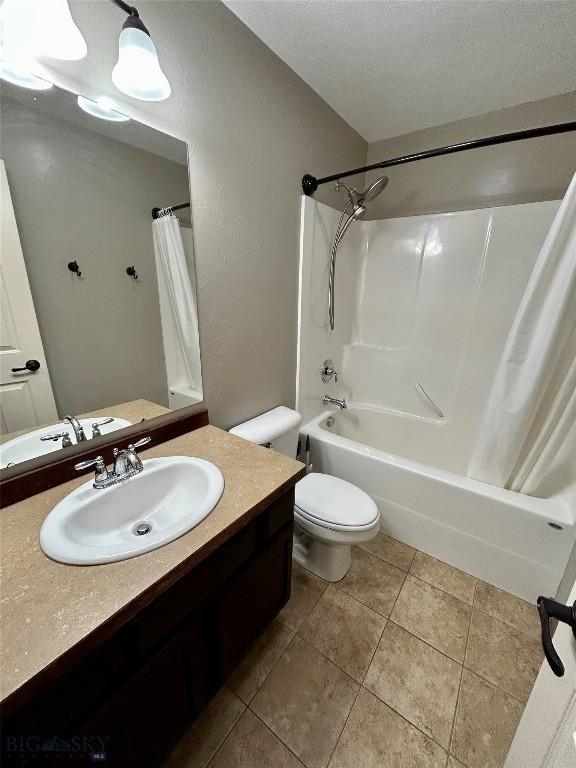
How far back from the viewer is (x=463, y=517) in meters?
A: 1.44

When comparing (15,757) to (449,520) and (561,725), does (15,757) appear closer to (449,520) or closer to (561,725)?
(561,725)

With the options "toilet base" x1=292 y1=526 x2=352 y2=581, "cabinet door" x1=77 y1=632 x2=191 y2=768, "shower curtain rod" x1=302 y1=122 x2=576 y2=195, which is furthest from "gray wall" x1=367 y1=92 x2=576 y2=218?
"cabinet door" x1=77 y1=632 x2=191 y2=768

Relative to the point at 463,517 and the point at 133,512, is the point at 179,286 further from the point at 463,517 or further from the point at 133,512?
the point at 463,517

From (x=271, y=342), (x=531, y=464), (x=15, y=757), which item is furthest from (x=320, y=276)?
(x=15, y=757)

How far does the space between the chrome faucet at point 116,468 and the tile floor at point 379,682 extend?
0.89 metres

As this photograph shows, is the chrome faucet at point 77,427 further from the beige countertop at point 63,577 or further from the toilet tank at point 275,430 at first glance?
the toilet tank at point 275,430

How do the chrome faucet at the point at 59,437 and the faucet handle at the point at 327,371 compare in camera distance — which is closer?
the chrome faucet at the point at 59,437

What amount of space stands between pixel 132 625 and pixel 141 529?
0.97ft

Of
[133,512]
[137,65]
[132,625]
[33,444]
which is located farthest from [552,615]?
[137,65]

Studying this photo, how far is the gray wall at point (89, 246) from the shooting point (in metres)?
0.77

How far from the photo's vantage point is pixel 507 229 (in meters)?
1.73

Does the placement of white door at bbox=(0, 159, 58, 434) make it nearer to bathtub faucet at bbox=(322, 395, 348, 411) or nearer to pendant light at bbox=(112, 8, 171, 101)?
pendant light at bbox=(112, 8, 171, 101)

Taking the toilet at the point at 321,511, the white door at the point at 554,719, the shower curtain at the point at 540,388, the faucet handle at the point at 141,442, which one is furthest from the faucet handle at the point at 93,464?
the shower curtain at the point at 540,388

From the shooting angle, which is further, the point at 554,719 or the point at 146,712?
the point at 146,712
